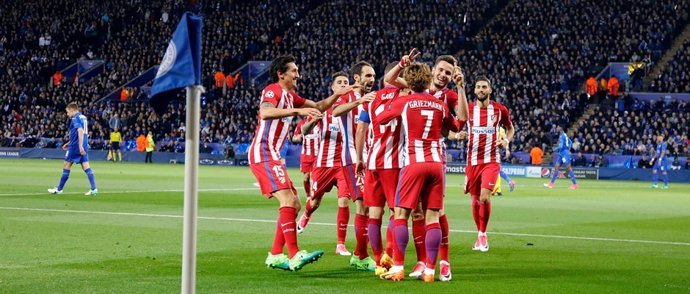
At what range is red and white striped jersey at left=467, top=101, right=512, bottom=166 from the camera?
15.2 meters

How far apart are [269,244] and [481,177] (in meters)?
3.16

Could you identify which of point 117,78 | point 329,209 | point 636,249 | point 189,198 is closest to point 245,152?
point 117,78

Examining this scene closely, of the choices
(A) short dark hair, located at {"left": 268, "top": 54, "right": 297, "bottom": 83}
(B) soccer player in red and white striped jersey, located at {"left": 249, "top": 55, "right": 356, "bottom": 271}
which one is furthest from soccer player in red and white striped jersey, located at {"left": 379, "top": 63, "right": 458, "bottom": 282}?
(A) short dark hair, located at {"left": 268, "top": 54, "right": 297, "bottom": 83}

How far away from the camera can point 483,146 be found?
15250 mm

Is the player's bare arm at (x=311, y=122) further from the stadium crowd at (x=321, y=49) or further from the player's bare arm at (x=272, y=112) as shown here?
the stadium crowd at (x=321, y=49)

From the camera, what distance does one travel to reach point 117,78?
65.0m

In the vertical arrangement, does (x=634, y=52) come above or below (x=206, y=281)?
above

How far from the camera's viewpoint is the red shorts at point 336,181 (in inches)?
507

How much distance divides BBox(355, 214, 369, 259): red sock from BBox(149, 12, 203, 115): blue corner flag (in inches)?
242

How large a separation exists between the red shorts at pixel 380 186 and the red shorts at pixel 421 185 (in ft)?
0.93

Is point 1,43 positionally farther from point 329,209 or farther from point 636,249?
point 636,249

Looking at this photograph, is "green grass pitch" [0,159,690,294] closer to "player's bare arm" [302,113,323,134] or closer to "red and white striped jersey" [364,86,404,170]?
"red and white striped jersey" [364,86,404,170]

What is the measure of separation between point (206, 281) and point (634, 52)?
4503 cm

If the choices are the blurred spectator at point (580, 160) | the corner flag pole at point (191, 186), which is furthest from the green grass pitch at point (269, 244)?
Result: the blurred spectator at point (580, 160)
